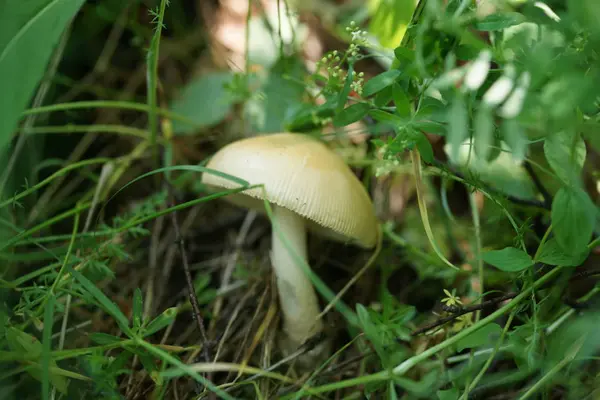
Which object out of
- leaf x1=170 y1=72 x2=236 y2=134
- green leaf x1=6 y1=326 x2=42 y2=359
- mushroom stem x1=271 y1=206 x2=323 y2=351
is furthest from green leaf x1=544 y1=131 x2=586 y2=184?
leaf x1=170 y1=72 x2=236 y2=134

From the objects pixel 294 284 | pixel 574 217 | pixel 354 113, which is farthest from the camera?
pixel 294 284

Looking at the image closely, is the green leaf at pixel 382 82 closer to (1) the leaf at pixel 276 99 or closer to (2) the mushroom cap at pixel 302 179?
(2) the mushroom cap at pixel 302 179

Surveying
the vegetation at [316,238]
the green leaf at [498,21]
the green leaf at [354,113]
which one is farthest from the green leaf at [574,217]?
the green leaf at [354,113]

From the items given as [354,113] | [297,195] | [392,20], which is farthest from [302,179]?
[392,20]

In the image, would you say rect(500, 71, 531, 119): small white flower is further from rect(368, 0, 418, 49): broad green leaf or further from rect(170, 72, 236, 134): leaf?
rect(170, 72, 236, 134): leaf

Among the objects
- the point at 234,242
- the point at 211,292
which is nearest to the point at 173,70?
the point at 234,242

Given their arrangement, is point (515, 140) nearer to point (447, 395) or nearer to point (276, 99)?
point (447, 395)

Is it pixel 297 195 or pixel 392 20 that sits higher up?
pixel 392 20
